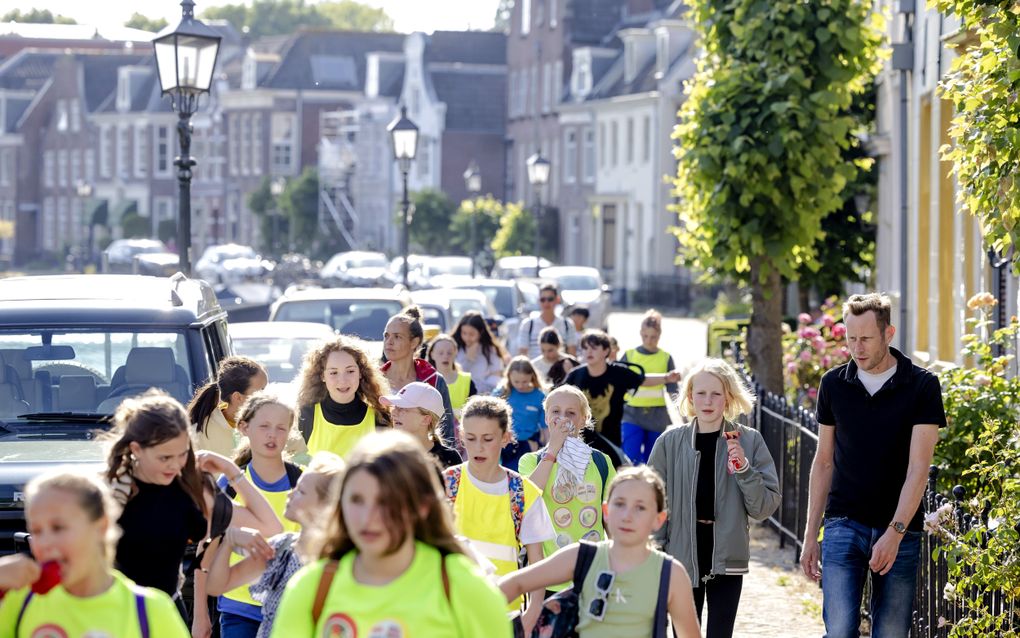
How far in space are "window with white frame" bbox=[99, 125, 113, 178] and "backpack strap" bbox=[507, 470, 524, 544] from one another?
94.6 metres

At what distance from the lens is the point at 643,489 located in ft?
17.2

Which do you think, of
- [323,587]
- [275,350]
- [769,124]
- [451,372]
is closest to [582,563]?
[323,587]

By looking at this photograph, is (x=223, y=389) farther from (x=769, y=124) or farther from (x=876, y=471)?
(x=769, y=124)

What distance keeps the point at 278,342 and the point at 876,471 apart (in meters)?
8.42

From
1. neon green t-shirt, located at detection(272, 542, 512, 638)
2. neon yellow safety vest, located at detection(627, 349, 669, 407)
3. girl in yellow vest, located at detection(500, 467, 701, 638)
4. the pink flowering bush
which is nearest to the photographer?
neon green t-shirt, located at detection(272, 542, 512, 638)

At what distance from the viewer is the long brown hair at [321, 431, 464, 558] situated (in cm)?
385

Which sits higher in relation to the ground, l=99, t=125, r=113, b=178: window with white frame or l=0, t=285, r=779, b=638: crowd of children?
l=99, t=125, r=113, b=178: window with white frame

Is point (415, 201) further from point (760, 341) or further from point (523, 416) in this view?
point (523, 416)

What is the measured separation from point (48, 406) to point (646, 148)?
50081 mm

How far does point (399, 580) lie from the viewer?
398 cm

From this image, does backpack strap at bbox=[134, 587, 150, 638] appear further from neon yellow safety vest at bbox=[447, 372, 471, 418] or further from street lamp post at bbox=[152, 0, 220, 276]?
street lamp post at bbox=[152, 0, 220, 276]

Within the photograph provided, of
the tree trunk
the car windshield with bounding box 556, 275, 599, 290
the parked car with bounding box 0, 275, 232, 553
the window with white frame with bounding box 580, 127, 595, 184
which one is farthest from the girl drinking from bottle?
the window with white frame with bounding box 580, 127, 595, 184

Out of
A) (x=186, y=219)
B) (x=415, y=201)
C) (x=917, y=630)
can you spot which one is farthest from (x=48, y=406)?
(x=415, y=201)

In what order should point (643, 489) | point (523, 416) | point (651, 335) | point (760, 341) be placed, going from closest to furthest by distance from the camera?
point (643, 489) → point (523, 416) → point (651, 335) → point (760, 341)
